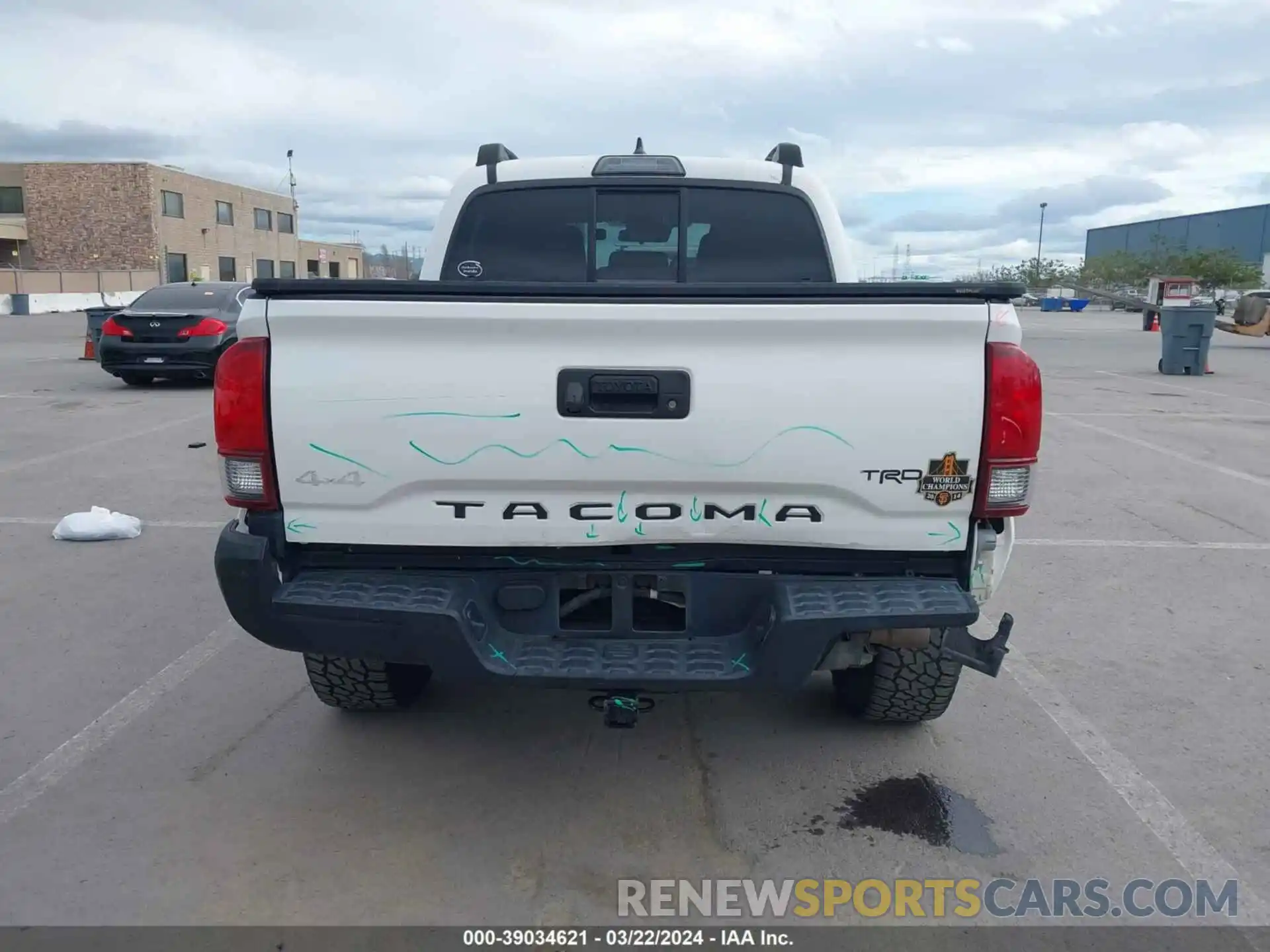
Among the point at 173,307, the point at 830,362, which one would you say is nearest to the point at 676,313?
the point at 830,362

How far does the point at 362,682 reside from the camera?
3676mm

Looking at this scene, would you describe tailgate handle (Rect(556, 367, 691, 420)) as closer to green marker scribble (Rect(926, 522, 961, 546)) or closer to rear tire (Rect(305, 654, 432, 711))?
green marker scribble (Rect(926, 522, 961, 546))

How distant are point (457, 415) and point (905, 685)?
1924mm

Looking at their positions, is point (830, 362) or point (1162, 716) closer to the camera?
point (830, 362)

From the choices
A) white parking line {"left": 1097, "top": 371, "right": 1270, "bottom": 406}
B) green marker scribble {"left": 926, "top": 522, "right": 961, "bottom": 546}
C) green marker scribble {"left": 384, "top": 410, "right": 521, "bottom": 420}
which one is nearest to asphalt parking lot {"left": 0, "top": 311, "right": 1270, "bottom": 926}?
green marker scribble {"left": 926, "top": 522, "right": 961, "bottom": 546}

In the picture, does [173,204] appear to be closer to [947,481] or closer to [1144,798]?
[947,481]

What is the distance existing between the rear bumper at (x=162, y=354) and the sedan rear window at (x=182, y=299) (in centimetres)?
55

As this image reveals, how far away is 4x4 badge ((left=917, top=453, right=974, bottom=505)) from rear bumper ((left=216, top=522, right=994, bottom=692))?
0.88 ft

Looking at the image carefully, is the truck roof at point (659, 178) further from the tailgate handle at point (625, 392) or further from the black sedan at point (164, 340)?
the black sedan at point (164, 340)

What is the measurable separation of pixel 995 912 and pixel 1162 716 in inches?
66.0

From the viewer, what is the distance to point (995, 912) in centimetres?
279

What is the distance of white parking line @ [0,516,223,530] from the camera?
676 centimetres

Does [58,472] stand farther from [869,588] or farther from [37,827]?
[869,588]

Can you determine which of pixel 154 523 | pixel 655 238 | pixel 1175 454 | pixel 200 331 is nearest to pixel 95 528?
pixel 154 523
